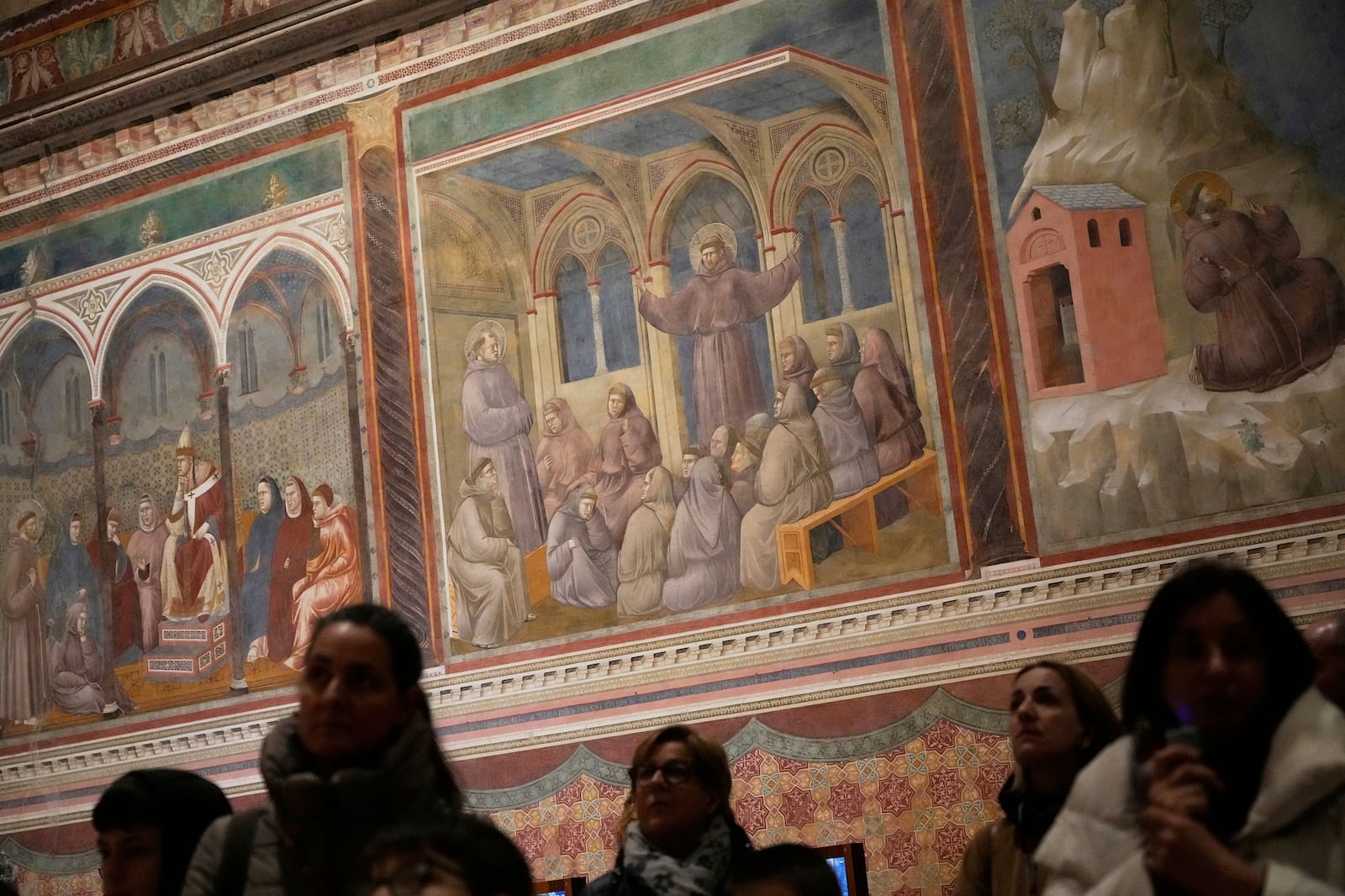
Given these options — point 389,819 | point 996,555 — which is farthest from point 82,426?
point 389,819

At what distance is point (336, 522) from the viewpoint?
34.0 feet

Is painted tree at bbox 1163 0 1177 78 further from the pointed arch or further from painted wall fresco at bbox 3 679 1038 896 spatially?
painted wall fresco at bbox 3 679 1038 896

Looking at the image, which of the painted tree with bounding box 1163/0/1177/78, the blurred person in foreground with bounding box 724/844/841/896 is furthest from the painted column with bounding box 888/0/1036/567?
the blurred person in foreground with bounding box 724/844/841/896

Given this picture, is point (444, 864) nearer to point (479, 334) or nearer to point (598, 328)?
point (598, 328)

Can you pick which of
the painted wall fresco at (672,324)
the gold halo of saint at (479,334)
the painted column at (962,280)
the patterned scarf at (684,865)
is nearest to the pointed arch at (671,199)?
the painted wall fresco at (672,324)

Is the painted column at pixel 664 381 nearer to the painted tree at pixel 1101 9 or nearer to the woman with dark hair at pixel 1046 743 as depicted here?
the painted tree at pixel 1101 9

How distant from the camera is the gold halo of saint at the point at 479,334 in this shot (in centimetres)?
1009

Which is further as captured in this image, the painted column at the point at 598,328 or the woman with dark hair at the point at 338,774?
the painted column at the point at 598,328

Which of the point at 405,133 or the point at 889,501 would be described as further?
the point at 405,133

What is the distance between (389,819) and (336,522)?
7.78m

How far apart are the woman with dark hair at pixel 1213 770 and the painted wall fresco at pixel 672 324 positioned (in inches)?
235

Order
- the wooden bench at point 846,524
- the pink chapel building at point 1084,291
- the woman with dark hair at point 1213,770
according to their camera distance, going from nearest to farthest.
Answer: the woman with dark hair at point 1213,770
the pink chapel building at point 1084,291
the wooden bench at point 846,524

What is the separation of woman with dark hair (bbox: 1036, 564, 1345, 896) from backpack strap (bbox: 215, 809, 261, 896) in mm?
1404

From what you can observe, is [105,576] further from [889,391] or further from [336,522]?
[889,391]
